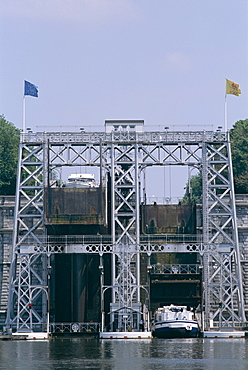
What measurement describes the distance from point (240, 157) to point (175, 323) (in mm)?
44671

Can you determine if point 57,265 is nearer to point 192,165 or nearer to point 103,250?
point 103,250

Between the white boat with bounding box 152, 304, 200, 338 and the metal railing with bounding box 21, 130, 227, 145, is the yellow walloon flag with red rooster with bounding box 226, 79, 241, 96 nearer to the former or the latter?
the metal railing with bounding box 21, 130, 227, 145

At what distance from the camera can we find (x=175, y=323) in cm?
9225

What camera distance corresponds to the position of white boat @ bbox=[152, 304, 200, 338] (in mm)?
92188

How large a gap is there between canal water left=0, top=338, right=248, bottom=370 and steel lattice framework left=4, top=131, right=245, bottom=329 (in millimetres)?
5607

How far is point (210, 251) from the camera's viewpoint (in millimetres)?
93812

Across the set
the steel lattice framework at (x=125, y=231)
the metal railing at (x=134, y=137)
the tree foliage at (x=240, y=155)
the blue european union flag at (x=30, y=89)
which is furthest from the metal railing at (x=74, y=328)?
the tree foliage at (x=240, y=155)

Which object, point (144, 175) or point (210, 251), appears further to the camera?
point (144, 175)

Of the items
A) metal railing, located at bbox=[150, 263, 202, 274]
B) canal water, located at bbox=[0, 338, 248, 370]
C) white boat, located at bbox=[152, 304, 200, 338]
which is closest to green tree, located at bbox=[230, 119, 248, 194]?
metal railing, located at bbox=[150, 263, 202, 274]

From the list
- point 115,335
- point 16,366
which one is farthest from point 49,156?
point 16,366

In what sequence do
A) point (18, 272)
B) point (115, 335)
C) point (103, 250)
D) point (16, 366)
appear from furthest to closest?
point (18, 272), point (103, 250), point (115, 335), point (16, 366)

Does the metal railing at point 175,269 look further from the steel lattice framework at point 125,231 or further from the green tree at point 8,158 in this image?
the green tree at point 8,158

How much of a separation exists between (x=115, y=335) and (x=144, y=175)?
18053 mm

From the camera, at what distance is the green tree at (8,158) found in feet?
428
